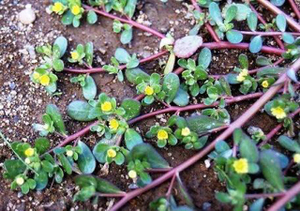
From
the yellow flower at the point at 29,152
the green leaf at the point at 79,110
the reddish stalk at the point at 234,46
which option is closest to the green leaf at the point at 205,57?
the reddish stalk at the point at 234,46

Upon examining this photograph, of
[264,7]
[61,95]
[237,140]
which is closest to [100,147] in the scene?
[61,95]

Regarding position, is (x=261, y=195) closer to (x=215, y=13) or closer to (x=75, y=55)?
(x=215, y=13)

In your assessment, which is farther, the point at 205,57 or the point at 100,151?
the point at 205,57

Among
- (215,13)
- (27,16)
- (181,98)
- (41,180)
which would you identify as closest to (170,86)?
(181,98)

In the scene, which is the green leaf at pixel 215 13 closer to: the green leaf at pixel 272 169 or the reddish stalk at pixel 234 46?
the reddish stalk at pixel 234 46

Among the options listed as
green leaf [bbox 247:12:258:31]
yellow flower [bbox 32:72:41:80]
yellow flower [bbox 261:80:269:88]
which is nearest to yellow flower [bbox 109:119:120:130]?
yellow flower [bbox 32:72:41:80]
